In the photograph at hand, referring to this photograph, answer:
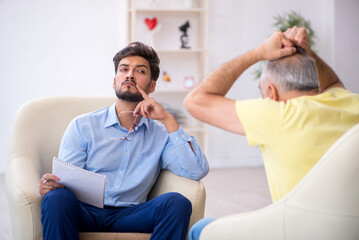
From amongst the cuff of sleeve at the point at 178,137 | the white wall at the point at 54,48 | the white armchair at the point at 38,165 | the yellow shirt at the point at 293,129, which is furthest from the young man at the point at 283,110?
the white wall at the point at 54,48

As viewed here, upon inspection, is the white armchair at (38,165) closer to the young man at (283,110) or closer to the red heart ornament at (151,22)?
the young man at (283,110)

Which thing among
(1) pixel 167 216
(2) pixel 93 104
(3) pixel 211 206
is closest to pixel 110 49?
(3) pixel 211 206

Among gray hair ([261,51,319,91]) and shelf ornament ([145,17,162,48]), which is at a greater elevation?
shelf ornament ([145,17,162,48])

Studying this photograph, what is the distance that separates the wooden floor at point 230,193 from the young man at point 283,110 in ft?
6.34

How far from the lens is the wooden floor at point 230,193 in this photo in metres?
3.17

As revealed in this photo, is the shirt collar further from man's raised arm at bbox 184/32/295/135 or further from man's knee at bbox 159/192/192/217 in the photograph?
man's raised arm at bbox 184/32/295/135

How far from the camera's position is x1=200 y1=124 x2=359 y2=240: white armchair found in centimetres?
95

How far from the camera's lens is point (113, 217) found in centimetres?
164

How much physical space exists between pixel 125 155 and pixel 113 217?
282mm

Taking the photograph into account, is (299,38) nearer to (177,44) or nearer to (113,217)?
(113,217)

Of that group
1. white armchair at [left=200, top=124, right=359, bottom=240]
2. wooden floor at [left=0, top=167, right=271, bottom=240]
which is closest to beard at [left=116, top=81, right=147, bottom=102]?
white armchair at [left=200, top=124, right=359, bottom=240]

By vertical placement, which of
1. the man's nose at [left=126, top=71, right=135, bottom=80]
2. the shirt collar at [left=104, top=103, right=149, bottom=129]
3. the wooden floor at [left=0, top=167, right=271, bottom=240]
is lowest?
the wooden floor at [left=0, top=167, right=271, bottom=240]

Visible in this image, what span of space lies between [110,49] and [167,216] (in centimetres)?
390

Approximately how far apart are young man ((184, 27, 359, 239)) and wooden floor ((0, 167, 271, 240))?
1933 millimetres
